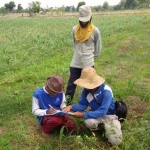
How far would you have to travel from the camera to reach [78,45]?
4652 millimetres

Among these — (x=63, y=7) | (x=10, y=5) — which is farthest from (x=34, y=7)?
(x=10, y=5)

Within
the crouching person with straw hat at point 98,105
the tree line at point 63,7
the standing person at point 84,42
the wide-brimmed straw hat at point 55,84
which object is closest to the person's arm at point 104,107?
the crouching person with straw hat at point 98,105

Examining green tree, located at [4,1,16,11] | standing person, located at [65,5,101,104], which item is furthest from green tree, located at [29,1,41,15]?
standing person, located at [65,5,101,104]

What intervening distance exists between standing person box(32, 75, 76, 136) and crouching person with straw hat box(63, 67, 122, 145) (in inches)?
7.0

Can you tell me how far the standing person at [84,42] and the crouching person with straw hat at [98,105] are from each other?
3.11ft

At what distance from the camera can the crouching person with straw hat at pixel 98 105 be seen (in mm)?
3492

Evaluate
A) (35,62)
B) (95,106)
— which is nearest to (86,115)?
(95,106)

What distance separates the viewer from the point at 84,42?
457cm

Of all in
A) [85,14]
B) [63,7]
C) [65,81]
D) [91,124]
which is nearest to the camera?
[91,124]

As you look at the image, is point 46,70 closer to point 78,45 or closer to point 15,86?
point 15,86

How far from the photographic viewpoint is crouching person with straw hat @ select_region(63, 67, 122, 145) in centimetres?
349

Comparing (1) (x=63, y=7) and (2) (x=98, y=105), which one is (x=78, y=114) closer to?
(2) (x=98, y=105)

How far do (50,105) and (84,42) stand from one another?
1.28 m

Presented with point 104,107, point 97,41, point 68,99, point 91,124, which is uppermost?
point 97,41
